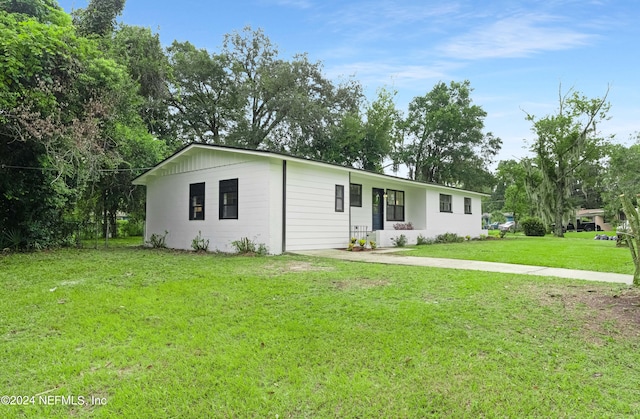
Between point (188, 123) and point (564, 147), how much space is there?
2688 cm

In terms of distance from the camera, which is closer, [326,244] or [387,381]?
[387,381]

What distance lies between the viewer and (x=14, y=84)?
8930 mm

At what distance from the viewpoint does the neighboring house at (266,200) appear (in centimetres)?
1162

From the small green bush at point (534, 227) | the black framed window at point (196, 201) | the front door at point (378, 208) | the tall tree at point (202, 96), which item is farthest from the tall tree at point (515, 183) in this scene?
the black framed window at point (196, 201)

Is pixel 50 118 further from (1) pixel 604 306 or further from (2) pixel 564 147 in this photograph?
(2) pixel 564 147

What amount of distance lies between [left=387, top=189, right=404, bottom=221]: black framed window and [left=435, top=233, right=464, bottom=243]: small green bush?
6.38ft

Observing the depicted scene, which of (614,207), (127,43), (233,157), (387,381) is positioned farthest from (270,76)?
(614,207)

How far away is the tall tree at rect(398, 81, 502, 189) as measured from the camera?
32500mm

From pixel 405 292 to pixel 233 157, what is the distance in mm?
8498

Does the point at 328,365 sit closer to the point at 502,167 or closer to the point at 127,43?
the point at 127,43

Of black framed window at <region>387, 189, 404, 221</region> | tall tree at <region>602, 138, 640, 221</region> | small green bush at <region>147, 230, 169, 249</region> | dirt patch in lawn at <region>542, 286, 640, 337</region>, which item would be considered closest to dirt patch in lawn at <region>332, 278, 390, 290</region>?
dirt patch in lawn at <region>542, 286, 640, 337</region>

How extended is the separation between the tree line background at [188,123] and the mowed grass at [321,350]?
5.72 meters

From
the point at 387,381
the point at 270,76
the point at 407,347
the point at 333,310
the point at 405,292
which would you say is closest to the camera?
the point at 387,381

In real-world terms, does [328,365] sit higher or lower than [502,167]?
lower
